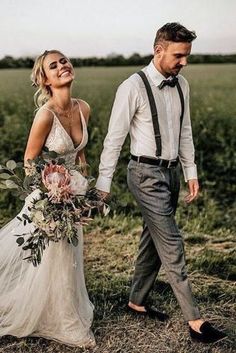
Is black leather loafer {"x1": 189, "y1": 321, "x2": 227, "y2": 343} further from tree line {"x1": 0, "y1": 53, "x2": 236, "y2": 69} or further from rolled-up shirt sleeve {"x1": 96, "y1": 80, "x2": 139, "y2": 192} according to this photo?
tree line {"x1": 0, "y1": 53, "x2": 236, "y2": 69}

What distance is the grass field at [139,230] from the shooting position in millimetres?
3895

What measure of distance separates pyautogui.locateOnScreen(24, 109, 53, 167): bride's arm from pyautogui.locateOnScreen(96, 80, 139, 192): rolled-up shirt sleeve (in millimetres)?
293

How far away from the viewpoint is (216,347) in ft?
12.4

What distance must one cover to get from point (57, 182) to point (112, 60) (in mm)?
6804

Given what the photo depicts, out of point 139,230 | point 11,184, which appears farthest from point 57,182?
point 139,230

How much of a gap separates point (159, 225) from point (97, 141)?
4634 mm

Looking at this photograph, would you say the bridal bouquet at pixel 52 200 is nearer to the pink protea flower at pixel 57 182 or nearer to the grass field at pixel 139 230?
the pink protea flower at pixel 57 182

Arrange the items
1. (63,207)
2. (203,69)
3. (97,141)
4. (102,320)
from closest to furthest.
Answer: (63,207) < (102,320) < (97,141) < (203,69)

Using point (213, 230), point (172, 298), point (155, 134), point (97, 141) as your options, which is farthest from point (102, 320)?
point (97, 141)

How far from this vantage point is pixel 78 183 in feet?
11.7

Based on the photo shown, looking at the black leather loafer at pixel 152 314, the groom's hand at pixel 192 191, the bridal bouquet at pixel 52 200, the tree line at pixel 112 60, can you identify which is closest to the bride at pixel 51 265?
the bridal bouquet at pixel 52 200

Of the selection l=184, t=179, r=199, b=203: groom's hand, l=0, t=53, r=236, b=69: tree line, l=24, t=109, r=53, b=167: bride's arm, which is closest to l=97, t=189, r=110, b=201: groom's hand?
l=24, t=109, r=53, b=167: bride's arm

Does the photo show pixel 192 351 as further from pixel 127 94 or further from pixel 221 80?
pixel 221 80

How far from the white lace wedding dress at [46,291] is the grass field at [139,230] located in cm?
7
